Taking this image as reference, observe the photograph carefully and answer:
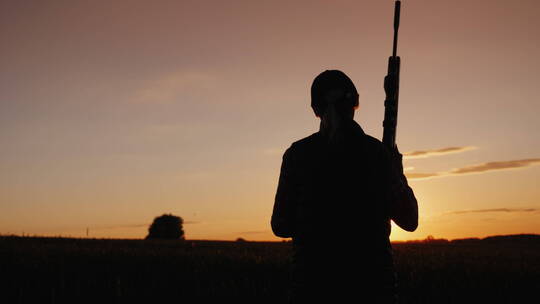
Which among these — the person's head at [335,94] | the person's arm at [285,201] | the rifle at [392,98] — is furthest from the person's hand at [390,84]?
the person's arm at [285,201]

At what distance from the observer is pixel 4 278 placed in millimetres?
13461

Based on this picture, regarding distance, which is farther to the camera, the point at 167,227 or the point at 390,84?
the point at 167,227

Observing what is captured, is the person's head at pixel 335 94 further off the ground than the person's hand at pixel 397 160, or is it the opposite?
the person's head at pixel 335 94

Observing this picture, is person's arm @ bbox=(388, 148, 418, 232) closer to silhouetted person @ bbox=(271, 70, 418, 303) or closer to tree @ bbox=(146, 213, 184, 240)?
silhouetted person @ bbox=(271, 70, 418, 303)

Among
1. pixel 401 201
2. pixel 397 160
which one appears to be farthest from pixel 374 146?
pixel 401 201

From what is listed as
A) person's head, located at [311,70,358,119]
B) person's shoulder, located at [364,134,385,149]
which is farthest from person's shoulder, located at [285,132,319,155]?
person's shoulder, located at [364,134,385,149]

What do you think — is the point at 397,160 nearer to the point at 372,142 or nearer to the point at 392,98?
the point at 372,142

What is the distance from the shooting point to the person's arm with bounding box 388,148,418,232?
9.14 feet

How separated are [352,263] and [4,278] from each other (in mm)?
12847

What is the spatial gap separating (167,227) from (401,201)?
88.2 metres

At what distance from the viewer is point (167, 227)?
8856 centimetres

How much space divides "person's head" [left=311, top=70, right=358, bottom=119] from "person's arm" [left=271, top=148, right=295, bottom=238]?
327 millimetres

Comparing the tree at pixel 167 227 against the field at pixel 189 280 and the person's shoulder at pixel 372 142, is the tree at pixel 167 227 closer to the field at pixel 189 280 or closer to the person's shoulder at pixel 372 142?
the field at pixel 189 280

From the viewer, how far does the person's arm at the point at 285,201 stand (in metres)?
3.06
